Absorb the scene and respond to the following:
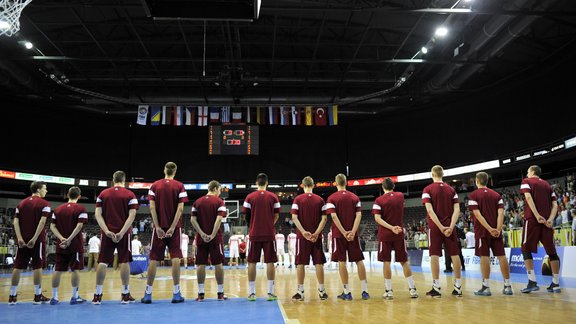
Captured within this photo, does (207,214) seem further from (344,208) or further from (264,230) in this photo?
(344,208)

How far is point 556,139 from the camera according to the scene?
2305 centimetres

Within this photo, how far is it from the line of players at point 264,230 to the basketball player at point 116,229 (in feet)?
0.05

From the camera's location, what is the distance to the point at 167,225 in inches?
293

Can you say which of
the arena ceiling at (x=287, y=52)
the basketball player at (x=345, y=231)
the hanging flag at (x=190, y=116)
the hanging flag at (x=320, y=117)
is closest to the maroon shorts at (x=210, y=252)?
the basketball player at (x=345, y=231)

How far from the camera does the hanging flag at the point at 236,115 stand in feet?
96.3

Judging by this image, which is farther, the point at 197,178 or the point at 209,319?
the point at 197,178

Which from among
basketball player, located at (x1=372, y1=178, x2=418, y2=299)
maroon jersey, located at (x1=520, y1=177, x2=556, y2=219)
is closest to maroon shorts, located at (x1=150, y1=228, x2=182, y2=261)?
basketball player, located at (x1=372, y1=178, x2=418, y2=299)

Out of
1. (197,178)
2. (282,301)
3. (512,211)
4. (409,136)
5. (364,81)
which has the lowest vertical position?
(282,301)

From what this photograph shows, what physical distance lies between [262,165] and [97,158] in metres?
12.1

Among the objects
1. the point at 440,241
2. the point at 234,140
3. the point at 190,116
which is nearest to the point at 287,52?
the point at 234,140

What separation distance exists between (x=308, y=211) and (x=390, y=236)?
4.75 feet

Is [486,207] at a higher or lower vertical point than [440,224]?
higher

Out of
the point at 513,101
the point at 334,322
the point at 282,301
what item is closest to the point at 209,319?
the point at 334,322

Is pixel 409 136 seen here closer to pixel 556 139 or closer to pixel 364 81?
pixel 364 81
